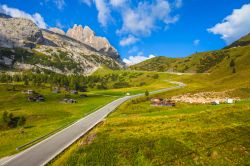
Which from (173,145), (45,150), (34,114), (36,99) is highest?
(36,99)

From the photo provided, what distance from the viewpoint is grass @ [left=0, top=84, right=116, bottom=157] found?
43.7 metres

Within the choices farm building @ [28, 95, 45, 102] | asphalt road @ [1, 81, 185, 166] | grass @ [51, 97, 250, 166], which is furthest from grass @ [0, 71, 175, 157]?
grass @ [51, 97, 250, 166]

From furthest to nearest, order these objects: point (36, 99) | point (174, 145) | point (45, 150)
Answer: point (36, 99), point (45, 150), point (174, 145)

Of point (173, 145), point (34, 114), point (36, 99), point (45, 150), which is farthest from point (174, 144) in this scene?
point (36, 99)

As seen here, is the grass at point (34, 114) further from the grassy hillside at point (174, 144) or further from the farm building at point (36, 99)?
the grassy hillside at point (174, 144)

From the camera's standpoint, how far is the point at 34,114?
8650cm

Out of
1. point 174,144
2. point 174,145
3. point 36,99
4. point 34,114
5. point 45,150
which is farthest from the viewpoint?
point 36,99

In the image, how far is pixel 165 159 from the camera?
25312mm

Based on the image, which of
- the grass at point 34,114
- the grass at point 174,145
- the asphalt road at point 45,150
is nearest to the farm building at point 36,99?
the grass at point 34,114

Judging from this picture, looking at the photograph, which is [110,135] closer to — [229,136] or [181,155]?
[181,155]

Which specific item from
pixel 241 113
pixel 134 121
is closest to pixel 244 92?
pixel 241 113

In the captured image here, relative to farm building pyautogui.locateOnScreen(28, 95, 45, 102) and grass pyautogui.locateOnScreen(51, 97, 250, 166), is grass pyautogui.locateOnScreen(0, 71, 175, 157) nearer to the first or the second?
farm building pyautogui.locateOnScreen(28, 95, 45, 102)

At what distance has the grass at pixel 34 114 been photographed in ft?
143

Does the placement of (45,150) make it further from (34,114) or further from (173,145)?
(34,114)
